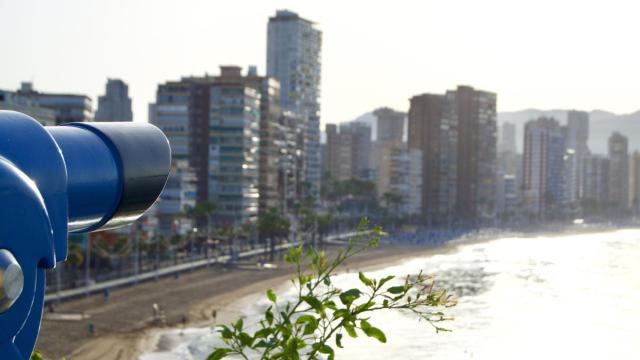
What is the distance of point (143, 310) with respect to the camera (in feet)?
237

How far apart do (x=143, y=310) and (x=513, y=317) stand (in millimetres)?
31103

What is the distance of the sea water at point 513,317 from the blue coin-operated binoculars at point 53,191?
51735 millimetres

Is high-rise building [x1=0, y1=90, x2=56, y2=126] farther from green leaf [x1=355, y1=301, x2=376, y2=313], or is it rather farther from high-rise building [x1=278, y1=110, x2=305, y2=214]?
green leaf [x1=355, y1=301, x2=376, y2=313]

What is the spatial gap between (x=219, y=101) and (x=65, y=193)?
13094 cm

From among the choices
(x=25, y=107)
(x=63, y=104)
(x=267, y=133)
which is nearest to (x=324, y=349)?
(x=25, y=107)

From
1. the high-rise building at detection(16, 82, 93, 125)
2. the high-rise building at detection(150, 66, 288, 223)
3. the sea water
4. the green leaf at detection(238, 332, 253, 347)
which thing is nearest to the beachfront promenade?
the high-rise building at detection(150, 66, 288, 223)

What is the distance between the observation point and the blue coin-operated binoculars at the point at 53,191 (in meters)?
2.69

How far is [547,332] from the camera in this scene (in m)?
68.8

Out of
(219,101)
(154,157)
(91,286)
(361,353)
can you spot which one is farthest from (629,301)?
(154,157)

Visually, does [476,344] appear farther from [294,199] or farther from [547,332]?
[294,199]

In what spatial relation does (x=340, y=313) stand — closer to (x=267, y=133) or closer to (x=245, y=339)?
(x=245, y=339)

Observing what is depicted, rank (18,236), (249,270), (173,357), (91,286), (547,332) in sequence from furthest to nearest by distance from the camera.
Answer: (249,270) < (91,286) < (547,332) < (173,357) < (18,236)

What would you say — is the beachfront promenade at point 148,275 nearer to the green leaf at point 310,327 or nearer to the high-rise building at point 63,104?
the high-rise building at point 63,104

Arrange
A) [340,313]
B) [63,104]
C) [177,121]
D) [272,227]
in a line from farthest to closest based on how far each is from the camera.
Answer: [177,121], [272,227], [63,104], [340,313]
